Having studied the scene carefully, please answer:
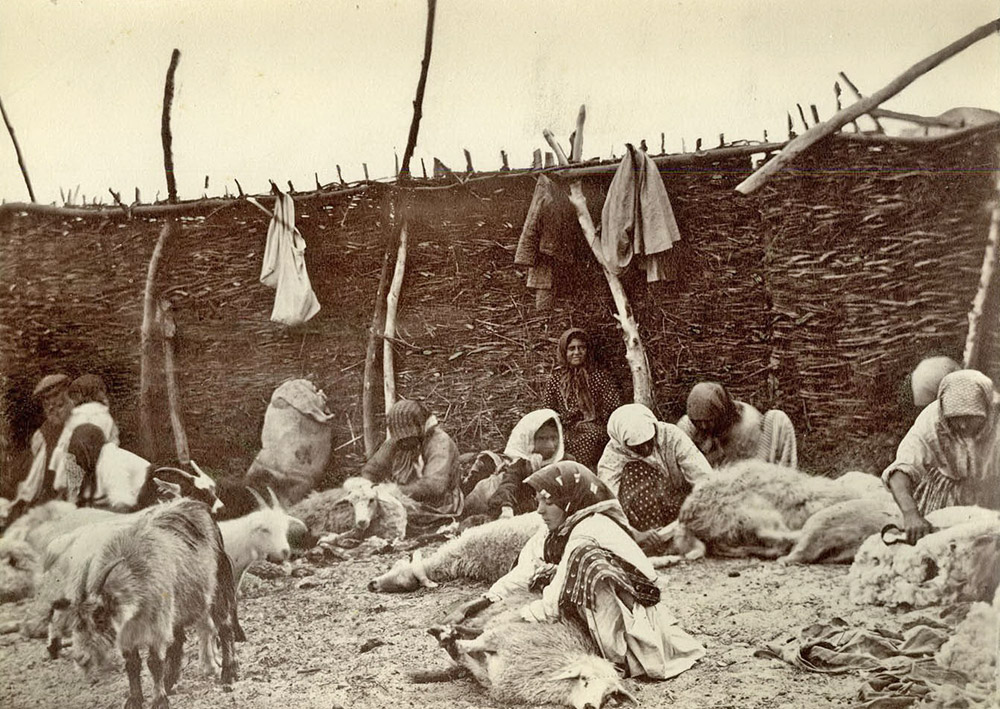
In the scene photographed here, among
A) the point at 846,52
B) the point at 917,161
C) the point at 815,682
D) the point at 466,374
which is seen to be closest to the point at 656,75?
the point at 846,52

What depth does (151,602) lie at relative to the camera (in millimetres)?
4863

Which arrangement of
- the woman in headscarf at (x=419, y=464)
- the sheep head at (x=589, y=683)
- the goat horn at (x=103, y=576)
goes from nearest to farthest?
the sheep head at (x=589, y=683) → the goat horn at (x=103, y=576) → the woman in headscarf at (x=419, y=464)

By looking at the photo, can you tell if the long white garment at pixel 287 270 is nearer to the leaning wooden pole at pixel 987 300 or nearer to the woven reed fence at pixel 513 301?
the woven reed fence at pixel 513 301

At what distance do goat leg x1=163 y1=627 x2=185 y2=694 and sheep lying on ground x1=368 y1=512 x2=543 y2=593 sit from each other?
0.94 metres

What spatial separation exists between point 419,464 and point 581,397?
35.2 inches

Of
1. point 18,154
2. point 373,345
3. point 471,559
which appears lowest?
point 471,559

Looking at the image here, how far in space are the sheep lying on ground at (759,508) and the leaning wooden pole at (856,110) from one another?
139 cm

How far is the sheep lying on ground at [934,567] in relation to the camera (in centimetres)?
467

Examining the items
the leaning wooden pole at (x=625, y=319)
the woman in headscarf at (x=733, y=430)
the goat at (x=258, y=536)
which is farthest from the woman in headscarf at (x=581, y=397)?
the goat at (x=258, y=536)

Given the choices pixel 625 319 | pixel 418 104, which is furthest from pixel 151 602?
pixel 418 104

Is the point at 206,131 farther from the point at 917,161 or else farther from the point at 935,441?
the point at 935,441

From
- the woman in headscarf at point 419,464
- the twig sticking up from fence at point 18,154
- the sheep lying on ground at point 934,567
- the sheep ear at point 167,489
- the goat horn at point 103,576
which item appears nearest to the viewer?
the sheep lying on ground at point 934,567

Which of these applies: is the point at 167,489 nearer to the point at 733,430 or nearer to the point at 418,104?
the point at 418,104

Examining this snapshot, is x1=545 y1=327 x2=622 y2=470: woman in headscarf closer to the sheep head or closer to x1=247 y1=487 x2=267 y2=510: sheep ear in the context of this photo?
the sheep head
